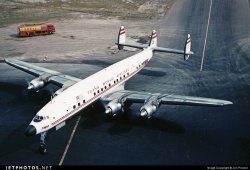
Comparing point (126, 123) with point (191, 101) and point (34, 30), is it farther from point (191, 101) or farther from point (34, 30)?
point (34, 30)

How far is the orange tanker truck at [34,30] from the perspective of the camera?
6575cm

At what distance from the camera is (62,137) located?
3133 cm

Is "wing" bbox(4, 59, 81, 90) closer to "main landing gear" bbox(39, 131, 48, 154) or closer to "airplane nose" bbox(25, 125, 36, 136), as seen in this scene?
"main landing gear" bbox(39, 131, 48, 154)

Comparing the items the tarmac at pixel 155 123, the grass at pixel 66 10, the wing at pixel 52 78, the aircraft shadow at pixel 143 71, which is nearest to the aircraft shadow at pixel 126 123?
the tarmac at pixel 155 123

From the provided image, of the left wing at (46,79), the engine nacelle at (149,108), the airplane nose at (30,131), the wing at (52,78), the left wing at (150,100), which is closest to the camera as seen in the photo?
the airplane nose at (30,131)

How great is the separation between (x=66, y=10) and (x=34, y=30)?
24370mm

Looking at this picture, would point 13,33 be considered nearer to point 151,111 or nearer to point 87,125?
point 87,125

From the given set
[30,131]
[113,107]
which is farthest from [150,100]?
[30,131]

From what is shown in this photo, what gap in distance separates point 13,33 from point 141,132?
4874cm

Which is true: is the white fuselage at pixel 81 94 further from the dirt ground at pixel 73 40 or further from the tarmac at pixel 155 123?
the dirt ground at pixel 73 40

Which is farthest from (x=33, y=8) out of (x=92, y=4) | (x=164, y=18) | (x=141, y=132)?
(x=141, y=132)

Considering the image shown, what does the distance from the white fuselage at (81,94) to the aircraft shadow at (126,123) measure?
8.56ft

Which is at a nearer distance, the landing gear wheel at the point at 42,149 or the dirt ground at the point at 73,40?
the landing gear wheel at the point at 42,149

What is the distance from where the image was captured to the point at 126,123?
111 feet
